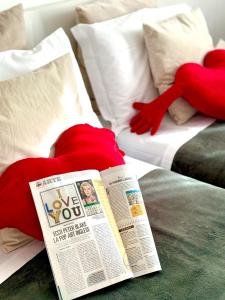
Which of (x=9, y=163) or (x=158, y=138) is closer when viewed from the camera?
(x=9, y=163)

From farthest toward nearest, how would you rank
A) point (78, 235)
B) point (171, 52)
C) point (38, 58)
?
1. point (171, 52)
2. point (38, 58)
3. point (78, 235)

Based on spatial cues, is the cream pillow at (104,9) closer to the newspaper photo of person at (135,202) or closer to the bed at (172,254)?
the bed at (172,254)

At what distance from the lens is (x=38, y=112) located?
119 cm

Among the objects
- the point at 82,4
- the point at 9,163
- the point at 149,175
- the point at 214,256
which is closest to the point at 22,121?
the point at 9,163

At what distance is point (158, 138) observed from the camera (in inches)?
64.2

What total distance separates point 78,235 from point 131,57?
101 cm

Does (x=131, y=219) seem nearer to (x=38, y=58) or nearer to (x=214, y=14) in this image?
(x=38, y=58)

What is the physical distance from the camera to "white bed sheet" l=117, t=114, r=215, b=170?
156 cm

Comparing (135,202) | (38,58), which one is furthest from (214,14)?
(135,202)

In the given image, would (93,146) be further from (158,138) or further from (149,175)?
(158,138)

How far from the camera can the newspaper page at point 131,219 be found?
97 cm

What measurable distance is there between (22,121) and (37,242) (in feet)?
1.13

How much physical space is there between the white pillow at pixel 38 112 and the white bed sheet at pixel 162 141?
0.23 meters

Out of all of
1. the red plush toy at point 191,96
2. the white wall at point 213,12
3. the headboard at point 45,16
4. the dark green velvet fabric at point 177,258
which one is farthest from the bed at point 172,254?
the white wall at point 213,12
